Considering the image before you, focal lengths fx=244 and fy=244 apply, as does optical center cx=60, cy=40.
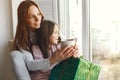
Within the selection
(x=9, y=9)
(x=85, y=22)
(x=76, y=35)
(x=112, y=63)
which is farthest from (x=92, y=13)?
(x=9, y=9)

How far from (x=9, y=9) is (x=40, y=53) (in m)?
0.69

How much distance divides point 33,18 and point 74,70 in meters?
0.58

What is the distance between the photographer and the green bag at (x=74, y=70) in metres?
1.58

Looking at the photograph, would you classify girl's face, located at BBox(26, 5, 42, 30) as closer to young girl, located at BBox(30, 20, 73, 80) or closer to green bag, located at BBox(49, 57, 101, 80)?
young girl, located at BBox(30, 20, 73, 80)

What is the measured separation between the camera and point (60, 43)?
194 cm

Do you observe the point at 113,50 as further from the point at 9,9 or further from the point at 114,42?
the point at 9,9

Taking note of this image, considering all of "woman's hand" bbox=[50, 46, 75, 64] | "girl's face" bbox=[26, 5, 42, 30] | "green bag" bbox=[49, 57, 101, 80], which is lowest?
"green bag" bbox=[49, 57, 101, 80]

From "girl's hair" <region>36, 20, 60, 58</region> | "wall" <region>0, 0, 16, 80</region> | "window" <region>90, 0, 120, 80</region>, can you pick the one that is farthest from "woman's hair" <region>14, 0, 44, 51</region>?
"window" <region>90, 0, 120, 80</region>

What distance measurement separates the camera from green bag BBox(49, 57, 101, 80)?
1580 millimetres

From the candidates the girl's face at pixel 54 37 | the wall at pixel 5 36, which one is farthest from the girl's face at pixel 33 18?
the wall at pixel 5 36

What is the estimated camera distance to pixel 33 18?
191 cm

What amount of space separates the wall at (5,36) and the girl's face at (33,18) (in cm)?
52

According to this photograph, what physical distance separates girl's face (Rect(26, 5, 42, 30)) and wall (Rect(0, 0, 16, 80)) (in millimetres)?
522

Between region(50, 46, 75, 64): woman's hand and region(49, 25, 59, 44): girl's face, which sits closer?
region(50, 46, 75, 64): woman's hand
